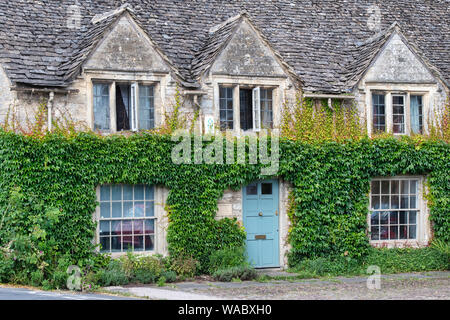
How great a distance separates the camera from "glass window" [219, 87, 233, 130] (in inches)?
690

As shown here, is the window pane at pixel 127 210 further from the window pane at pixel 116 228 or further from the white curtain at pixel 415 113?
the white curtain at pixel 415 113

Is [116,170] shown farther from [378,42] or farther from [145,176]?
[378,42]

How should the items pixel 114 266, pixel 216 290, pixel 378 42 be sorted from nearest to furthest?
pixel 216 290 → pixel 114 266 → pixel 378 42

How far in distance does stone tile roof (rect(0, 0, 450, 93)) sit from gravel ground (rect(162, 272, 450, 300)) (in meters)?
5.28

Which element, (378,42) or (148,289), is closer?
(148,289)

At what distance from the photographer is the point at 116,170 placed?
52.0 feet

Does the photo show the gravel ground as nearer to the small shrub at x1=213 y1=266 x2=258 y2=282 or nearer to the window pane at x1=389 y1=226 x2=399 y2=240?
the small shrub at x1=213 y1=266 x2=258 y2=282

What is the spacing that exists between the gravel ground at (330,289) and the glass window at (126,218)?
177 centimetres

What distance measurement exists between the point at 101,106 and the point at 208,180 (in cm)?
322

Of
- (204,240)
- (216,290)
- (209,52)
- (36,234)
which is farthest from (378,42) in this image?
(36,234)

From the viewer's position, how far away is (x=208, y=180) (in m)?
16.6

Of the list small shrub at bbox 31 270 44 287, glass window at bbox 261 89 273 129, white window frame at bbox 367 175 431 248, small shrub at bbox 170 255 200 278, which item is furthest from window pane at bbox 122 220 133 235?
white window frame at bbox 367 175 431 248

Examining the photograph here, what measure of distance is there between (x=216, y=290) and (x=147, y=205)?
3331 mm

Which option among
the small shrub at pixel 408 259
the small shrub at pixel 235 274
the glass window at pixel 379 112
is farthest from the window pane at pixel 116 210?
the glass window at pixel 379 112
